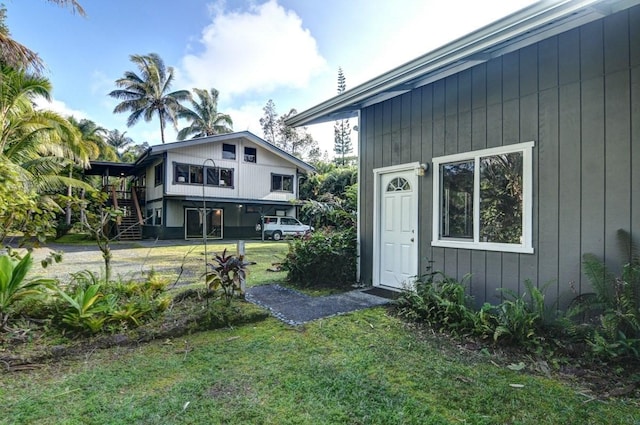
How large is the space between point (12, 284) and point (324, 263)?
160 inches

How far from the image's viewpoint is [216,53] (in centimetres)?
1075

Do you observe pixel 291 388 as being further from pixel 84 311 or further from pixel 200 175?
pixel 200 175

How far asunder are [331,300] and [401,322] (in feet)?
4.12

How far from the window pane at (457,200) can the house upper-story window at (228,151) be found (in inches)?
600

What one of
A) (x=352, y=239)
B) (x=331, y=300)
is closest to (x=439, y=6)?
(x=352, y=239)

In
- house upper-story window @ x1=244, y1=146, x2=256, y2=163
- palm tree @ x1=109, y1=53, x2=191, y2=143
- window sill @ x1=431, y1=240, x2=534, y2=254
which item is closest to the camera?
window sill @ x1=431, y1=240, x2=534, y2=254

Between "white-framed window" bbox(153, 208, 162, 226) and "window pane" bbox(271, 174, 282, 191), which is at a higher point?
"window pane" bbox(271, 174, 282, 191)

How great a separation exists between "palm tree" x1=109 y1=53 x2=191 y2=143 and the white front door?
24100 millimetres

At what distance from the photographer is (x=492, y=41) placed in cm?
317

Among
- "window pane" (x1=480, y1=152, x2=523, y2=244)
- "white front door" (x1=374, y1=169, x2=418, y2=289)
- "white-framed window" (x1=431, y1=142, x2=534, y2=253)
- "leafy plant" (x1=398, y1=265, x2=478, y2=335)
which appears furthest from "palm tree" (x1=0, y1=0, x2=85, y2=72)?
"leafy plant" (x1=398, y1=265, x2=478, y2=335)

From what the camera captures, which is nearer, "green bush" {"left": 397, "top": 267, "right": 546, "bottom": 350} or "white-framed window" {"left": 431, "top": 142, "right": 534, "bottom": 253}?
"green bush" {"left": 397, "top": 267, "right": 546, "bottom": 350}

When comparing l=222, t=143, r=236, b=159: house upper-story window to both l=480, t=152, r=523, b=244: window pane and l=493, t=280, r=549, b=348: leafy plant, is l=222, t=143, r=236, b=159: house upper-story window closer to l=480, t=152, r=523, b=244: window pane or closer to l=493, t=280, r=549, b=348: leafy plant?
l=480, t=152, r=523, b=244: window pane

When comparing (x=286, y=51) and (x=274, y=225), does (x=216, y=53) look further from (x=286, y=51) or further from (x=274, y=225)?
(x=274, y=225)

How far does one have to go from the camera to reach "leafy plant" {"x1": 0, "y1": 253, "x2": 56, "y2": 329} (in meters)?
3.00
